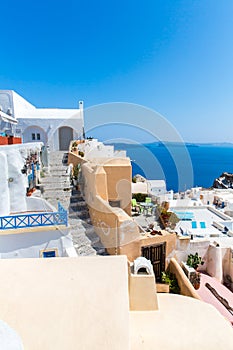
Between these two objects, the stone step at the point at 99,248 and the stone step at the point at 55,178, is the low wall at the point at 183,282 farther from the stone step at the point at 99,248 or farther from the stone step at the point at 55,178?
the stone step at the point at 55,178

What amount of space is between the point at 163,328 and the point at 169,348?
21.4 inches

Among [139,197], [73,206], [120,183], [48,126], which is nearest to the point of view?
[73,206]

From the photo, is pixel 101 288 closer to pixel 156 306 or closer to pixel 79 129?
pixel 156 306

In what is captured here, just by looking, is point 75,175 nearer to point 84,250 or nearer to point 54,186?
point 54,186

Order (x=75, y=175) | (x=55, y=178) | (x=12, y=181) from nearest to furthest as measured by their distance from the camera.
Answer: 1. (x=12, y=181)
2. (x=55, y=178)
3. (x=75, y=175)

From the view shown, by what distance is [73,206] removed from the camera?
30.0 ft

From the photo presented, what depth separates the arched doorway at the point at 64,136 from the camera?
61.8ft

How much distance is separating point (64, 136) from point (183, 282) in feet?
50.8

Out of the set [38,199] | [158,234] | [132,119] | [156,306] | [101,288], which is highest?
[132,119]

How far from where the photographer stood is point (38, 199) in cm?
832

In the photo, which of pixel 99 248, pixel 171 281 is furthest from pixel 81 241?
pixel 171 281

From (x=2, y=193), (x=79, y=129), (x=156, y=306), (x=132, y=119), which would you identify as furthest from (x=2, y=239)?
(x=79, y=129)

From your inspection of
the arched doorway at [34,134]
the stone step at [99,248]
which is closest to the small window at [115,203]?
the stone step at [99,248]

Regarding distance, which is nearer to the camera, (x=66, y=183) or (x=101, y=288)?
(x=101, y=288)
